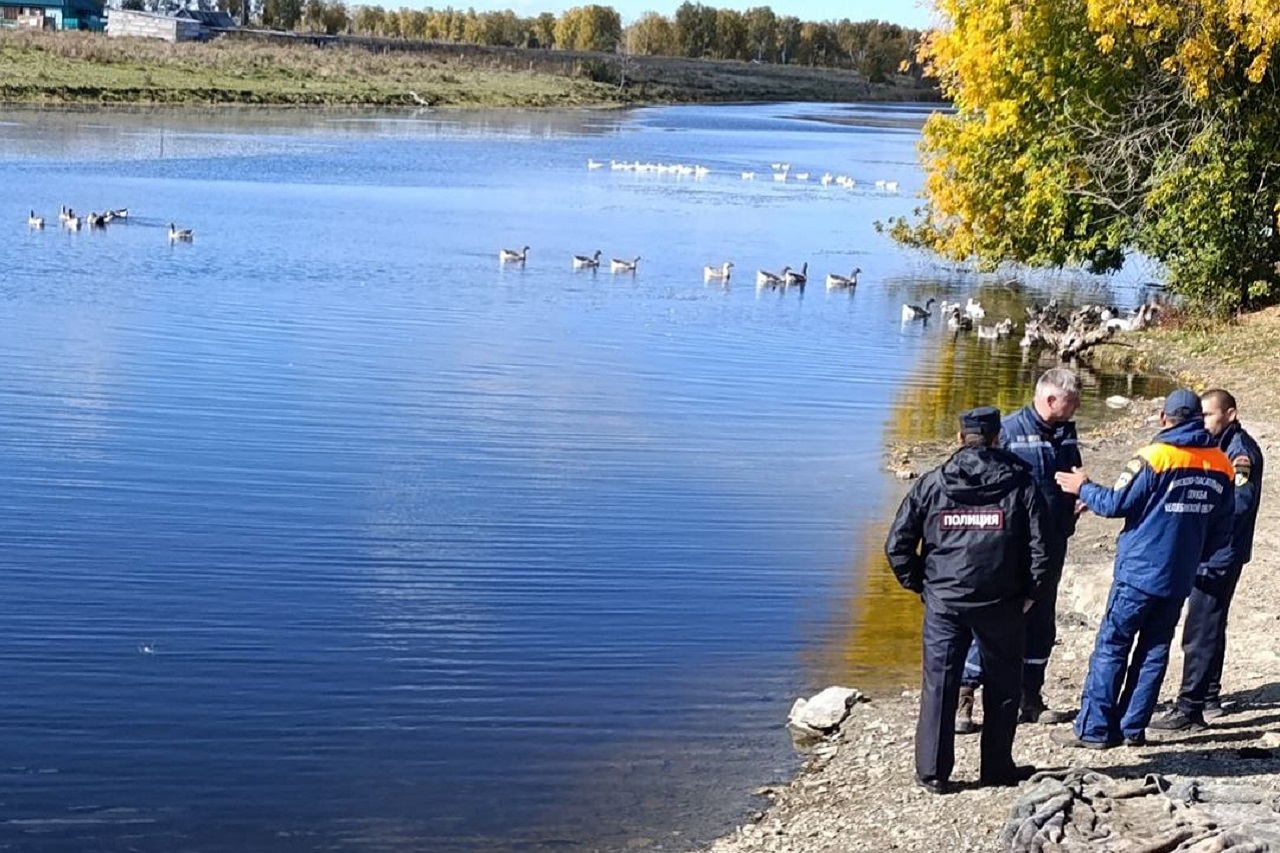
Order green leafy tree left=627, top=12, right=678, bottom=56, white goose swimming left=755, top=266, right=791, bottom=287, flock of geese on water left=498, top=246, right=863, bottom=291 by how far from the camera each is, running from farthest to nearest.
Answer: green leafy tree left=627, top=12, right=678, bottom=56
flock of geese on water left=498, top=246, right=863, bottom=291
white goose swimming left=755, top=266, right=791, bottom=287

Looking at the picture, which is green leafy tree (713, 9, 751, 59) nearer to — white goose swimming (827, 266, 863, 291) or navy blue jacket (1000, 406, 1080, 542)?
white goose swimming (827, 266, 863, 291)

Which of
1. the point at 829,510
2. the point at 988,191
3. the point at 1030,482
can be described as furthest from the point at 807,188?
the point at 1030,482

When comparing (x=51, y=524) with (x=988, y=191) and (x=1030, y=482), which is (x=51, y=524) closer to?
(x=1030, y=482)

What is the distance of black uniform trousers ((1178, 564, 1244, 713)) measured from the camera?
391 inches

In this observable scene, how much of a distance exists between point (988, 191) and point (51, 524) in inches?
726

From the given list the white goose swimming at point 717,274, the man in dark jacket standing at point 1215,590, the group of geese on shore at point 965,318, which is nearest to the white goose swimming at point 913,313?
the group of geese on shore at point 965,318

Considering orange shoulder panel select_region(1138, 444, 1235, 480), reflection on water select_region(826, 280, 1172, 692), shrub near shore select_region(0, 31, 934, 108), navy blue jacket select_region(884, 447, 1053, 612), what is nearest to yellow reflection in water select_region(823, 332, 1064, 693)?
reflection on water select_region(826, 280, 1172, 692)

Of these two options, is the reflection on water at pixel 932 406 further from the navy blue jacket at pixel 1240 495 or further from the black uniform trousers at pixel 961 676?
the navy blue jacket at pixel 1240 495

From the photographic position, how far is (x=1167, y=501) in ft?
30.0

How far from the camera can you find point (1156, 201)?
89.7 ft

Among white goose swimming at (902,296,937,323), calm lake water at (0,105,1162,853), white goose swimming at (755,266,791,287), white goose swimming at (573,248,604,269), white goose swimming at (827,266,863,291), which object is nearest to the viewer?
calm lake water at (0,105,1162,853)

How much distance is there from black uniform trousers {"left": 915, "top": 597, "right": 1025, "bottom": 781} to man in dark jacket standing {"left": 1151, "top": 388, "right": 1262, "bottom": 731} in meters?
1.35

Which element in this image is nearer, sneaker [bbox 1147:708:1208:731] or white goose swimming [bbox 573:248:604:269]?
sneaker [bbox 1147:708:1208:731]

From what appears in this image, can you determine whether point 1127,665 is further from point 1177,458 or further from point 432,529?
point 432,529
